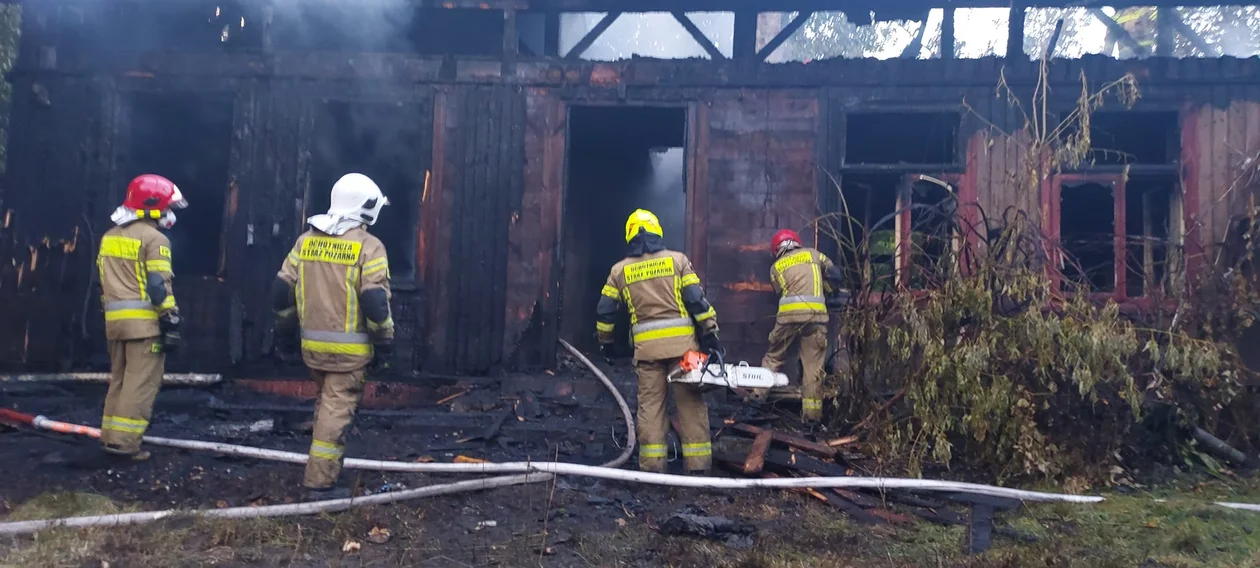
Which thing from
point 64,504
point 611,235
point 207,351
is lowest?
point 64,504

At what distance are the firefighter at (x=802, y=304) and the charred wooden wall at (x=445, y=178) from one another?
786 mm

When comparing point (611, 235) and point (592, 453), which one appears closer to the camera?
point (592, 453)

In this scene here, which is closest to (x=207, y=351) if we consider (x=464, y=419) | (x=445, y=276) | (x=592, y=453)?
(x=445, y=276)

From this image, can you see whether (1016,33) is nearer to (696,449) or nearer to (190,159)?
(696,449)

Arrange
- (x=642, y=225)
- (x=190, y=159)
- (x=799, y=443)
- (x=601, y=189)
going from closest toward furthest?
(x=642, y=225)
(x=799, y=443)
(x=190, y=159)
(x=601, y=189)

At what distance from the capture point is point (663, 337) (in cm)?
534

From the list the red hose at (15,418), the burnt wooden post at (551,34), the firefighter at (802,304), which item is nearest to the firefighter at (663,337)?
the firefighter at (802,304)

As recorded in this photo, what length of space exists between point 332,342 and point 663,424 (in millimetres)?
2051

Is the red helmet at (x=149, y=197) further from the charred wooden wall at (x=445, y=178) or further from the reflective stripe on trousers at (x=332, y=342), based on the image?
the charred wooden wall at (x=445, y=178)

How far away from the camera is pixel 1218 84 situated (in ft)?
25.5

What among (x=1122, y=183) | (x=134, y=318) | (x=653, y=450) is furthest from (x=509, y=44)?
(x=1122, y=183)

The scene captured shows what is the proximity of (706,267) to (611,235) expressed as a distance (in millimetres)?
3827

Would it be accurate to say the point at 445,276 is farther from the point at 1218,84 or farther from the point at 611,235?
the point at 1218,84

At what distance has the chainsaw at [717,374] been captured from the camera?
204 inches
